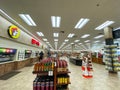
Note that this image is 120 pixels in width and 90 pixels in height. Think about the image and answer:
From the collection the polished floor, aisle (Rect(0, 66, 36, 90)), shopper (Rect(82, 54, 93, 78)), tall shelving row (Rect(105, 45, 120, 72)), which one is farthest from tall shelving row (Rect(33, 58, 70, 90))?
tall shelving row (Rect(105, 45, 120, 72))

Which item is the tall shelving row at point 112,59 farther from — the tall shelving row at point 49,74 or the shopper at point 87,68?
the tall shelving row at point 49,74

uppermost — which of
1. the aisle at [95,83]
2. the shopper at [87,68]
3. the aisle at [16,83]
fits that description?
the shopper at [87,68]

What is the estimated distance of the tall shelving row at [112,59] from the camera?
7.75 m

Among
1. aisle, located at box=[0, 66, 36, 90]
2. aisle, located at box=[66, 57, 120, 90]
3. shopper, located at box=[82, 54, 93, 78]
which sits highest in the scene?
shopper, located at box=[82, 54, 93, 78]

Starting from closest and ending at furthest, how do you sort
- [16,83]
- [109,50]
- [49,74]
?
[49,74], [16,83], [109,50]

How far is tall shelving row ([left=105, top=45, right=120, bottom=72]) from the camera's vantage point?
305 inches

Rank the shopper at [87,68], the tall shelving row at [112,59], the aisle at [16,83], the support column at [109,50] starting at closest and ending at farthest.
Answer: the aisle at [16,83], the shopper at [87,68], the tall shelving row at [112,59], the support column at [109,50]

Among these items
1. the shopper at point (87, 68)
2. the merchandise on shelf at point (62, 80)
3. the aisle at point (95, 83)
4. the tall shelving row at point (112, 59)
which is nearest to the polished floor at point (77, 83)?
the aisle at point (95, 83)

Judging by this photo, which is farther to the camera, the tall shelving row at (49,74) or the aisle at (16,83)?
the aisle at (16,83)

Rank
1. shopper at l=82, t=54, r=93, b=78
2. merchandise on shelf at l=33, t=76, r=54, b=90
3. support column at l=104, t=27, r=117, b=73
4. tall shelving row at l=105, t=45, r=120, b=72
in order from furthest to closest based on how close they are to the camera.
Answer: support column at l=104, t=27, r=117, b=73 → tall shelving row at l=105, t=45, r=120, b=72 → shopper at l=82, t=54, r=93, b=78 → merchandise on shelf at l=33, t=76, r=54, b=90

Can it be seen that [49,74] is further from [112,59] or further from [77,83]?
[112,59]

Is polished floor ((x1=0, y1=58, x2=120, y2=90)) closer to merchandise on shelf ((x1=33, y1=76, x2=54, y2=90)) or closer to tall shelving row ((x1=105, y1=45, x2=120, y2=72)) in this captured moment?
merchandise on shelf ((x1=33, y1=76, x2=54, y2=90))

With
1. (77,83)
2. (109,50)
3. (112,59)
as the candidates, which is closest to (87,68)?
(77,83)

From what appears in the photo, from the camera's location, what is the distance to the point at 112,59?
8.01 m
